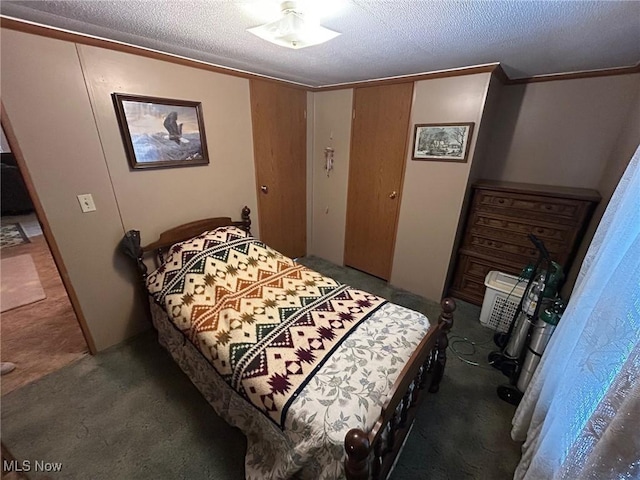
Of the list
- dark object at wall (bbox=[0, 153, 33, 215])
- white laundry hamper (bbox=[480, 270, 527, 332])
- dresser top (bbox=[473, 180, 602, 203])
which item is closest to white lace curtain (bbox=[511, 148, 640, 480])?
white laundry hamper (bbox=[480, 270, 527, 332])

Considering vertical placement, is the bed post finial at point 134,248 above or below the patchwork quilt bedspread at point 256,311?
above

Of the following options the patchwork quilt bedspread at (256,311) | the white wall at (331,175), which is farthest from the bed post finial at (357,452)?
the white wall at (331,175)

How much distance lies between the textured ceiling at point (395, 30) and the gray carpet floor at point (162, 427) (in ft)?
6.88

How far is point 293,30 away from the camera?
1.21 m

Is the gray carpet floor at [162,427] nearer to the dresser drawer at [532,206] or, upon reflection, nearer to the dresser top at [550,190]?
the dresser drawer at [532,206]

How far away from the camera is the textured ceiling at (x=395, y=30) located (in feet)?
3.85

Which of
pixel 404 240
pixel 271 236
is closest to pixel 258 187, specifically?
pixel 271 236

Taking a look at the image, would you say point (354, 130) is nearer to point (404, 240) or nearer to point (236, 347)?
point (404, 240)

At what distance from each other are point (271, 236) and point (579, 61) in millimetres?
2951

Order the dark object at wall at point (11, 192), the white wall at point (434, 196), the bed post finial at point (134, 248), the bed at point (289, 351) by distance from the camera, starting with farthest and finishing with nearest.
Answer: the dark object at wall at point (11, 192) < the white wall at point (434, 196) < the bed post finial at point (134, 248) < the bed at point (289, 351)

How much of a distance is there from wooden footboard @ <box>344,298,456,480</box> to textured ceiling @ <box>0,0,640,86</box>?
142 cm

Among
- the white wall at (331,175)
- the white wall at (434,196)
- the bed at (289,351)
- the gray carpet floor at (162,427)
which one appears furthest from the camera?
the white wall at (331,175)

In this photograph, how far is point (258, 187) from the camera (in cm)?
276

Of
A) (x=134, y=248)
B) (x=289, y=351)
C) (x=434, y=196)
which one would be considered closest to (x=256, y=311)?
(x=289, y=351)
